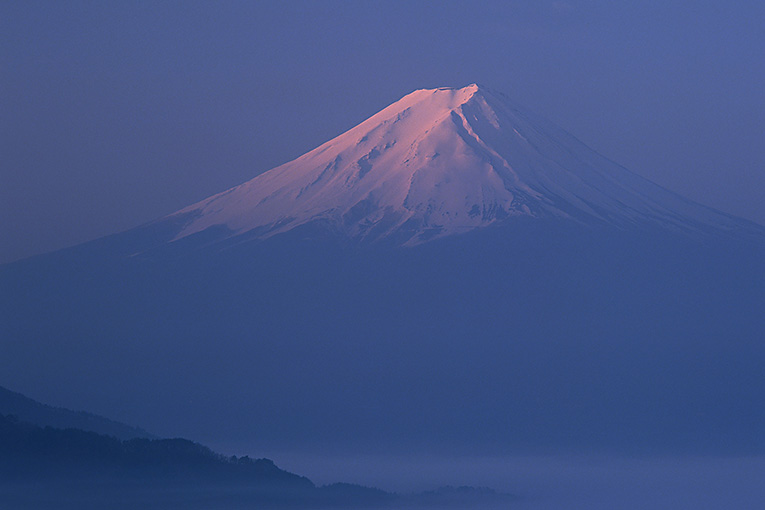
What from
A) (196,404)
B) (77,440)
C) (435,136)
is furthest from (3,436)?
(435,136)

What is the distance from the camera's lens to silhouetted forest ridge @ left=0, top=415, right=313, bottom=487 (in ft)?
118

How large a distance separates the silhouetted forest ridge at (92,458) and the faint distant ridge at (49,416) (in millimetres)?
1862

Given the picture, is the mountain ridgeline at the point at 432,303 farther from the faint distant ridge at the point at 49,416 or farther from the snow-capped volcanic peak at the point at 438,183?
the faint distant ridge at the point at 49,416

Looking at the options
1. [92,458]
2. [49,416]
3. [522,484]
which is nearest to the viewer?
[92,458]

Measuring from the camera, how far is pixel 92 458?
36.3m

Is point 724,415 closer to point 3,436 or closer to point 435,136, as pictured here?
point 435,136

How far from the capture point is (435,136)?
70.5 meters

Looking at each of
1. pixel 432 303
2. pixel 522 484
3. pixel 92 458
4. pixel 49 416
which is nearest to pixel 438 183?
pixel 432 303

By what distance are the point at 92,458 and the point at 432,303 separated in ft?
119

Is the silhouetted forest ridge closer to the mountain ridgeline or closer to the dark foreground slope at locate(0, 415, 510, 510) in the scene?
the dark foreground slope at locate(0, 415, 510, 510)

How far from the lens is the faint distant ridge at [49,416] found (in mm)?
40156

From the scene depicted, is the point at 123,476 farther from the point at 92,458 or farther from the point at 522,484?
the point at 522,484

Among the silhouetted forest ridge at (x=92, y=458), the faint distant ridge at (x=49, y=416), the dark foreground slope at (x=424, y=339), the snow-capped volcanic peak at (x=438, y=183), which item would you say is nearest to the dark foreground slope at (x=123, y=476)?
the silhouetted forest ridge at (x=92, y=458)

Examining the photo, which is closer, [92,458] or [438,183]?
[92,458]
